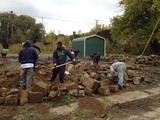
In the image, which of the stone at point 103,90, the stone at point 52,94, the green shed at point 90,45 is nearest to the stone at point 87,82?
the stone at point 103,90

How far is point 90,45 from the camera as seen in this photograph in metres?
26.9

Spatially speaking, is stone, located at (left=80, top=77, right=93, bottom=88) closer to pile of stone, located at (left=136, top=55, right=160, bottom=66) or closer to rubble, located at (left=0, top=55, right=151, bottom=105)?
rubble, located at (left=0, top=55, right=151, bottom=105)

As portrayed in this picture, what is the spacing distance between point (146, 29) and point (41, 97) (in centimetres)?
1680

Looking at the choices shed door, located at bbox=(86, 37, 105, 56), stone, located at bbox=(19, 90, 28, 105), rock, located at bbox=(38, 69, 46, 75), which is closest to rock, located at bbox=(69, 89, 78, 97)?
stone, located at bbox=(19, 90, 28, 105)

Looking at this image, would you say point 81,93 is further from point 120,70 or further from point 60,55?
point 120,70

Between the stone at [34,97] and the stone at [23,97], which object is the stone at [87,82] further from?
the stone at [23,97]

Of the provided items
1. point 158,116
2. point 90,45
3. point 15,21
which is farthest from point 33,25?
point 158,116

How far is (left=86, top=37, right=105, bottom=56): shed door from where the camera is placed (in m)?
26.7

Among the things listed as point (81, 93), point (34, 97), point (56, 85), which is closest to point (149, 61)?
point (56, 85)

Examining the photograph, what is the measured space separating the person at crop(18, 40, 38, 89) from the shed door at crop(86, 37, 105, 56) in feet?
55.9

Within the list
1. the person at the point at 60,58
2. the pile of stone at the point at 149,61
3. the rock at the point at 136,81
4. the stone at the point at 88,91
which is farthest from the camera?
the pile of stone at the point at 149,61

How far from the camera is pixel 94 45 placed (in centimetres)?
2709

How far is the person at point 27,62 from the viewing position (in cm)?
963

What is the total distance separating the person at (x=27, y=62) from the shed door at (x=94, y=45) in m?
17.0
